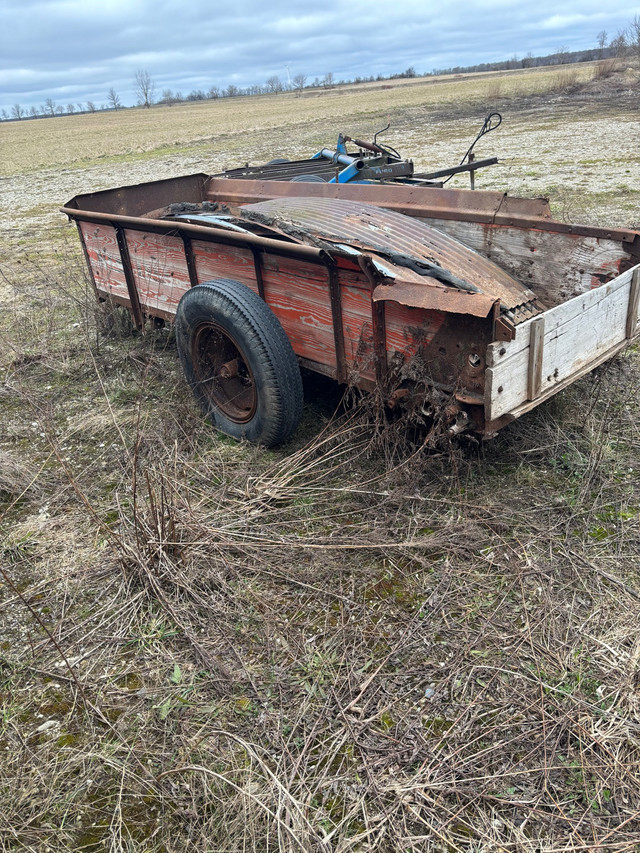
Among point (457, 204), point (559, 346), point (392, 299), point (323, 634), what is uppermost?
point (457, 204)

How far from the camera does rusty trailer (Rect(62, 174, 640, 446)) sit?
285 cm

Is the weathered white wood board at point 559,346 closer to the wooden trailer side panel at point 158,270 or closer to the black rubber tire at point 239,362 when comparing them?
the black rubber tire at point 239,362

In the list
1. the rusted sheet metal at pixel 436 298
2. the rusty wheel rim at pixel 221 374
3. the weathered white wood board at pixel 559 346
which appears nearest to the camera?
the rusted sheet metal at pixel 436 298

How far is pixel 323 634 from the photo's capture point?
2.56 meters

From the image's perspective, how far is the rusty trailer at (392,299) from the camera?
2.85 meters

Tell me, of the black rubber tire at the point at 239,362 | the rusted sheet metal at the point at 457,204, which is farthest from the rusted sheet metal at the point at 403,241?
the black rubber tire at the point at 239,362

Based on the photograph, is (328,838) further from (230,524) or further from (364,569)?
(230,524)

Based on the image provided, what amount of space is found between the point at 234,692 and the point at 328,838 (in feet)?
2.16

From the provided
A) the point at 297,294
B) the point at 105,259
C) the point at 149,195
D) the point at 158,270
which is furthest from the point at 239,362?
the point at 149,195

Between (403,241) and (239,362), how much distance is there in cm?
120

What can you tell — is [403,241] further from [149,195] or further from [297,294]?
[149,195]

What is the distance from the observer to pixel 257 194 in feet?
17.7

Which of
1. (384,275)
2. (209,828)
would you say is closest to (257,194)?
(384,275)

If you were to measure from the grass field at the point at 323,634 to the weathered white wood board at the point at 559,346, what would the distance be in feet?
1.51
